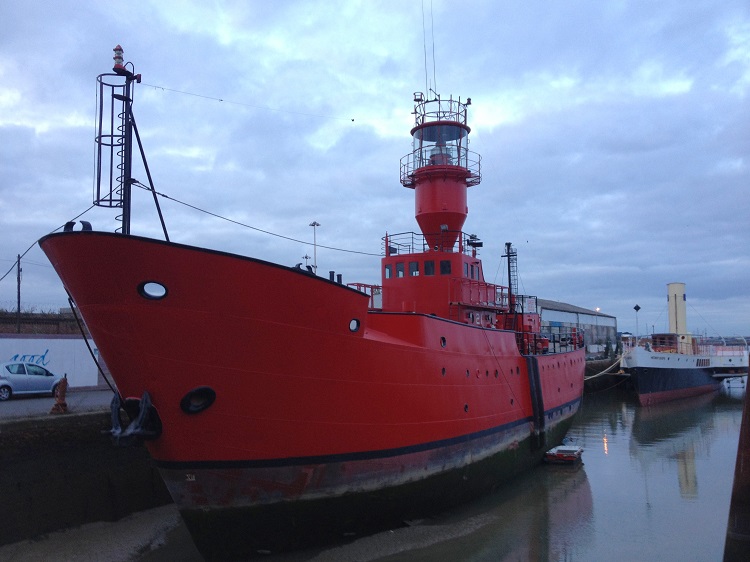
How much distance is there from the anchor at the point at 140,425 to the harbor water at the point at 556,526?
300 cm

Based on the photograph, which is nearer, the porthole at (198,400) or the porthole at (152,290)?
the porthole at (152,290)

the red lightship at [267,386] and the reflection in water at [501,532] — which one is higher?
the red lightship at [267,386]

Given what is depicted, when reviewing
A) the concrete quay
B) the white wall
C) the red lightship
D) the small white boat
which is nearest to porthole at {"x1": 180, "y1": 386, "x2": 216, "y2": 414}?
the red lightship

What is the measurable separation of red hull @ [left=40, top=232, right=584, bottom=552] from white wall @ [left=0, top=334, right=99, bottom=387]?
1449 cm

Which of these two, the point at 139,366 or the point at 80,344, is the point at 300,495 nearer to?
the point at 139,366

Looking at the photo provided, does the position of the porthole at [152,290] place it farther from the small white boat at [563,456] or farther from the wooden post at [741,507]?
the small white boat at [563,456]

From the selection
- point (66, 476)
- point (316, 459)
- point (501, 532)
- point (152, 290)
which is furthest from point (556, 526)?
point (152, 290)

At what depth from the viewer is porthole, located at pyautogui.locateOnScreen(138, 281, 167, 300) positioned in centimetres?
792

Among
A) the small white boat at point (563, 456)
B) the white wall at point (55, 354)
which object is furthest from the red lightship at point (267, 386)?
the white wall at point (55, 354)

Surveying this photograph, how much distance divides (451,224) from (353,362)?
29.2 feet

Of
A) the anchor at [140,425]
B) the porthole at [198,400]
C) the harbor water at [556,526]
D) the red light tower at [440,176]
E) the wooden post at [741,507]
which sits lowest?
the harbor water at [556,526]

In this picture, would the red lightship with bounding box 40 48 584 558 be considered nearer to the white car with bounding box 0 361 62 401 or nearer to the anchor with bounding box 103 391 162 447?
the anchor with bounding box 103 391 162 447

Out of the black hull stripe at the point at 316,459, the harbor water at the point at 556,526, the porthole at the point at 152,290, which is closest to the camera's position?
the porthole at the point at 152,290

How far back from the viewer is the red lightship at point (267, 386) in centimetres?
803
